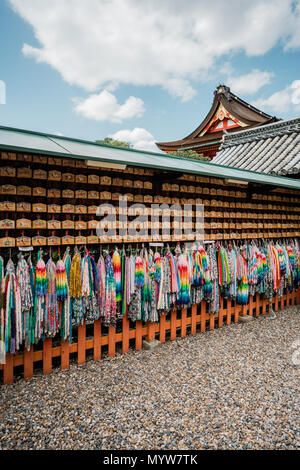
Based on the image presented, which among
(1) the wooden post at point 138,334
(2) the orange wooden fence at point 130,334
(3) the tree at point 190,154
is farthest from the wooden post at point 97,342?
(3) the tree at point 190,154

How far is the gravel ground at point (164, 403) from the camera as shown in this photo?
2650mm

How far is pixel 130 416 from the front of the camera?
2.97 m

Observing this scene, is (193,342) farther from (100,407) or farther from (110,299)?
(100,407)

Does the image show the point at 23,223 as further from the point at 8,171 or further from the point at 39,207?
the point at 8,171

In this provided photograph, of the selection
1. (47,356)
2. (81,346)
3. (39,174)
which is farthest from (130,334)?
(39,174)

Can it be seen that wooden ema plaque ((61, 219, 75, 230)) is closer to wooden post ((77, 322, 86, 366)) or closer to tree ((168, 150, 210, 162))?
wooden post ((77, 322, 86, 366))

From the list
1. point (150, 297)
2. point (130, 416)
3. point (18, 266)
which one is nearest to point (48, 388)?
point (130, 416)

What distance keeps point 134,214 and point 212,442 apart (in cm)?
297

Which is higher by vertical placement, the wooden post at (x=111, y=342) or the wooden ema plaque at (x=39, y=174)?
the wooden ema plaque at (x=39, y=174)

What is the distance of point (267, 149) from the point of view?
870 centimetres

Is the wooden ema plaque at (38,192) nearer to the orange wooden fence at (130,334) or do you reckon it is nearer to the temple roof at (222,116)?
the orange wooden fence at (130,334)

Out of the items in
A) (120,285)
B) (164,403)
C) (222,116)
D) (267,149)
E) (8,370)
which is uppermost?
(222,116)

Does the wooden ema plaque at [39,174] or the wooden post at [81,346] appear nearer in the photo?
the wooden ema plaque at [39,174]

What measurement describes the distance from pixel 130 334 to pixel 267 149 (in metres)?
7.05
